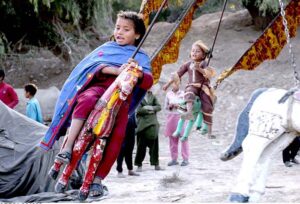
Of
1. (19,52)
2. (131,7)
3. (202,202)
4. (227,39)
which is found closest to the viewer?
(202,202)

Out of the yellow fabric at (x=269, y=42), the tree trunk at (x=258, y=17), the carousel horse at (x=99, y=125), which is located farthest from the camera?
the tree trunk at (x=258, y=17)

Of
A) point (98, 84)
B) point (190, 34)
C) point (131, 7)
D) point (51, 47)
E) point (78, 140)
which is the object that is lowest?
point (78, 140)

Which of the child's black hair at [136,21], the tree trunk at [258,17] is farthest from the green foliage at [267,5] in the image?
the child's black hair at [136,21]

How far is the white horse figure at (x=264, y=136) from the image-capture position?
180 inches

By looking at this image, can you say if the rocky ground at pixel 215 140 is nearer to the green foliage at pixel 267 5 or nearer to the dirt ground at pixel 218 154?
the dirt ground at pixel 218 154

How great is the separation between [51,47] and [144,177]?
7.31 meters

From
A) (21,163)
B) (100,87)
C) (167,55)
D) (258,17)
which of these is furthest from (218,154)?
(258,17)

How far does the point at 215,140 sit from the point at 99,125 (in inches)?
338

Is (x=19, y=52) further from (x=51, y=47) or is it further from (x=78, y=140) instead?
(x=78, y=140)

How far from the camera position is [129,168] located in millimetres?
8852

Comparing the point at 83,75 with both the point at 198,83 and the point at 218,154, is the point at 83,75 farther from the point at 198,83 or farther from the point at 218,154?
the point at 218,154

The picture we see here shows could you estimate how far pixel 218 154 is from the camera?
1141 cm

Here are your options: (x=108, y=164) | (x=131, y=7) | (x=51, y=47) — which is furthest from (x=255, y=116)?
(x=131, y=7)

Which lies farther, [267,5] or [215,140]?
[267,5]
